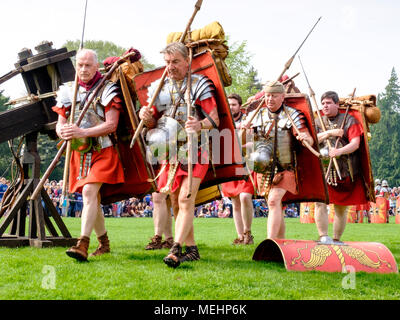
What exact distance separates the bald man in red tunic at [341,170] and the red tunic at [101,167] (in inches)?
117

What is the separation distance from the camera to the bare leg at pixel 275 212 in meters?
6.11

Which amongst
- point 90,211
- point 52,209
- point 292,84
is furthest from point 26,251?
point 292,84

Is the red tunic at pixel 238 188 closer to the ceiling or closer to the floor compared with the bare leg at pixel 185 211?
closer to the ceiling

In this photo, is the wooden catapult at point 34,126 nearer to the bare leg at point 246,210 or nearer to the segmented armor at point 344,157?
the bare leg at point 246,210

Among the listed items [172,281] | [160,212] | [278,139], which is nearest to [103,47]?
[160,212]

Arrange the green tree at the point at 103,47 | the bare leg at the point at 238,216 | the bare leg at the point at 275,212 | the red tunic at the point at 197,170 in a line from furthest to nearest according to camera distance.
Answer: the green tree at the point at 103,47
the bare leg at the point at 238,216
the bare leg at the point at 275,212
the red tunic at the point at 197,170

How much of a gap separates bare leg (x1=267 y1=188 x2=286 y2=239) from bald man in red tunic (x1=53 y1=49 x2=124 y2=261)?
168 cm

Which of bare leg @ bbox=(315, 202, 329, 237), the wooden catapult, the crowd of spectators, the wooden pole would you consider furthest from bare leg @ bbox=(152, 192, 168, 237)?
the crowd of spectators

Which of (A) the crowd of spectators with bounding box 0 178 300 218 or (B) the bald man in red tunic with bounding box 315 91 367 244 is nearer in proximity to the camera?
(B) the bald man in red tunic with bounding box 315 91 367 244

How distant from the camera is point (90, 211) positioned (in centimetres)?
561

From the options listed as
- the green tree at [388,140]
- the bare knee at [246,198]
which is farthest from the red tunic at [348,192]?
the green tree at [388,140]

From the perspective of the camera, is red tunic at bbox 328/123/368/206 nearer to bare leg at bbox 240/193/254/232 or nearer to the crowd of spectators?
bare leg at bbox 240/193/254/232

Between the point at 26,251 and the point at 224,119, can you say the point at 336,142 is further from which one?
the point at 26,251

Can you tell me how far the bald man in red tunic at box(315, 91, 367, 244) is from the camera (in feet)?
24.6
